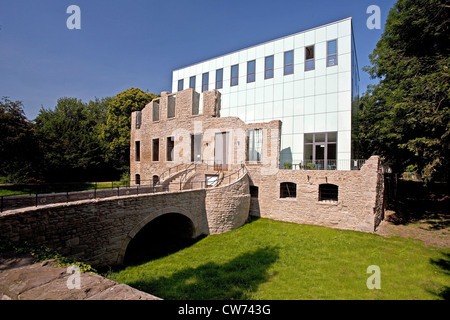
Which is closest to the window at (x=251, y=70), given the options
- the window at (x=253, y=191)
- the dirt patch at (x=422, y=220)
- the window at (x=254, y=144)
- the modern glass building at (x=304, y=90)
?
the modern glass building at (x=304, y=90)

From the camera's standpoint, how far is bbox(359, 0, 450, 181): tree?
10.4m

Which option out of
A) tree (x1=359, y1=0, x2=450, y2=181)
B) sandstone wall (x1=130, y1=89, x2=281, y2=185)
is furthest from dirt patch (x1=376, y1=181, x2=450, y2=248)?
sandstone wall (x1=130, y1=89, x2=281, y2=185)

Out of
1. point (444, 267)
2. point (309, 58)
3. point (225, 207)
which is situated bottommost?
point (444, 267)

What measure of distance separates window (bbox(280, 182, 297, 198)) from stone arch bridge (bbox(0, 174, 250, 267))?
5103 millimetres

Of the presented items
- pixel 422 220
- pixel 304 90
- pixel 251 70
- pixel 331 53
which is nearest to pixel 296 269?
pixel 422 220

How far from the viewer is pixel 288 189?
1542 cm

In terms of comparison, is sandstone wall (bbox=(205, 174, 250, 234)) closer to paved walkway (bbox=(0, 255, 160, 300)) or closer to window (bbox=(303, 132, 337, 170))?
window (bbox=(303, 132, 337, 170))

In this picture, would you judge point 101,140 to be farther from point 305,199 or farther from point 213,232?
point 305,199

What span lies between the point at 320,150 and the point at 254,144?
5476mm

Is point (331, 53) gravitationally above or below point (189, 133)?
above

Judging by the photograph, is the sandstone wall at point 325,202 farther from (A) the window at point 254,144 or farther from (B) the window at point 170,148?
(B) the window at point 170,148

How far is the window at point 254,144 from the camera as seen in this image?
17422mm

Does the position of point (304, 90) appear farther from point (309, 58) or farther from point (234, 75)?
point (234, 75)
